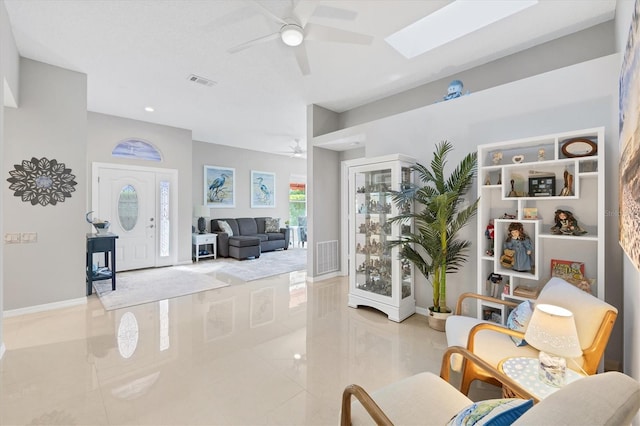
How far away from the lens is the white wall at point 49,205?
135 inches

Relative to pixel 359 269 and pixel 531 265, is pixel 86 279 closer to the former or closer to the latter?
pixel 359 269

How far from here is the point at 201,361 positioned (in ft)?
8.06

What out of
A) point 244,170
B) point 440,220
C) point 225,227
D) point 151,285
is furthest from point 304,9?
point 244,170

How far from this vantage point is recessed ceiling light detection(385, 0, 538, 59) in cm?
271

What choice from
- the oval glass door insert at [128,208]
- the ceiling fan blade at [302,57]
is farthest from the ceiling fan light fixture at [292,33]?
the oval glass door insert at [128,208]

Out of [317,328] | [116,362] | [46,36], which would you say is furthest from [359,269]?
[46,36]

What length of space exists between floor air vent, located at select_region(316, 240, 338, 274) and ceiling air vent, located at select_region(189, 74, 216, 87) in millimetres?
3074

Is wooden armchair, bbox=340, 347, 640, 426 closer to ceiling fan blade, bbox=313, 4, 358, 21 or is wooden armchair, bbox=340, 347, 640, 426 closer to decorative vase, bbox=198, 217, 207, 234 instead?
ceiling fan blade, bbox=313, 4, 358, 21

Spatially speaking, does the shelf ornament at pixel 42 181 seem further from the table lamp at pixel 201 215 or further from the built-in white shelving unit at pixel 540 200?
the built-in white shelving unit at pixel 540 200

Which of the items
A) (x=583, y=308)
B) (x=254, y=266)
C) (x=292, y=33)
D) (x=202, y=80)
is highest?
(x=202, y=80)

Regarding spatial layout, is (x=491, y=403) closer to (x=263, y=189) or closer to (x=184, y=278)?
(x=184, y=278)

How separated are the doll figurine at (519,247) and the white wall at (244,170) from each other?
20.8 feet

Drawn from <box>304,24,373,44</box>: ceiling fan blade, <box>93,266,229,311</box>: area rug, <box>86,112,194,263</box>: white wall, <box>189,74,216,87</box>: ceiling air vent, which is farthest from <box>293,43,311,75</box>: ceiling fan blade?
<box>86,112,194,263</box>: white wall

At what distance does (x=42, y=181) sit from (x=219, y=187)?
4.33 meters
